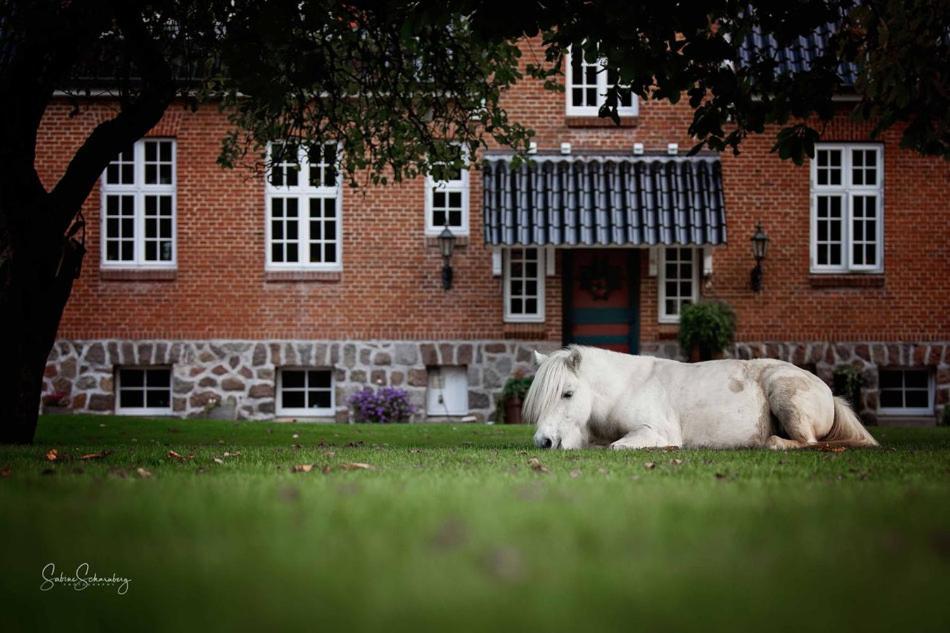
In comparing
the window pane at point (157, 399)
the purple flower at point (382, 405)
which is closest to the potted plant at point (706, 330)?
the purple flower at point (382, 405)

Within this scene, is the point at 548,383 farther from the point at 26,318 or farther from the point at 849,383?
the point at 849,383

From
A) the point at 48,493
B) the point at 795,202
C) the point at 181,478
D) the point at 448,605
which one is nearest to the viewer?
the point at 448,605

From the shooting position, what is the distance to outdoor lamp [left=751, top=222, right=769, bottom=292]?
18.3 metres

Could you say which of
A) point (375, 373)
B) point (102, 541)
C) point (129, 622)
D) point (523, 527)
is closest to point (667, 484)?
point (523, 527)

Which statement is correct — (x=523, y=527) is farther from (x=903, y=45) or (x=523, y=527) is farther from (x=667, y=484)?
(x=903, y=45)

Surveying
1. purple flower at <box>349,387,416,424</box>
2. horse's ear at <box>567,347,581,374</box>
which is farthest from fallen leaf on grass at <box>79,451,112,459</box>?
purple flower at <box>349,387,416,424</box>

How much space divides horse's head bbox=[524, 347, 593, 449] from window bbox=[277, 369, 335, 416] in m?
10.2

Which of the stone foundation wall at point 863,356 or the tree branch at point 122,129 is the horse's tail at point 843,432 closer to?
the tree branch at point 122,129

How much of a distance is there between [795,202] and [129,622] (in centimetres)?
1781

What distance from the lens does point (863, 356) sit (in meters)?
18.6

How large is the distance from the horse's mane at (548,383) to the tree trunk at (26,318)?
485cm

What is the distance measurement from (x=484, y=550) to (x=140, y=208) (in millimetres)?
16871

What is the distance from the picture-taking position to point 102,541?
3.45 meters

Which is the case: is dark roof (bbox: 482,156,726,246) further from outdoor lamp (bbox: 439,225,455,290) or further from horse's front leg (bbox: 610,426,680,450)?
horse's front leg (bbox: 610,426,680,450)
